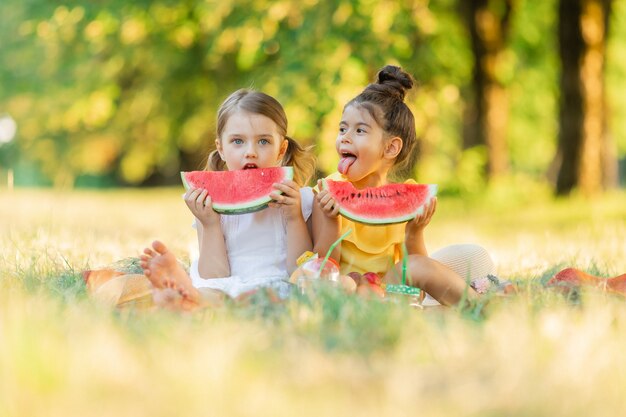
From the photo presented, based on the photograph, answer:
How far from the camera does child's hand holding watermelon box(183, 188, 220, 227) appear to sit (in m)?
4.25

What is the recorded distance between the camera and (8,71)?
17938 mm

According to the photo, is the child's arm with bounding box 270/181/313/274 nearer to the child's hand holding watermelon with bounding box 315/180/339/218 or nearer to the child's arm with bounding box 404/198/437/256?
the child's hand holding watermelon with bounding box 315/180/339/218

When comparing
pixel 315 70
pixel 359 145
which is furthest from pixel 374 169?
pixel 315 70

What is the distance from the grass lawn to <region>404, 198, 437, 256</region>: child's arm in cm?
73

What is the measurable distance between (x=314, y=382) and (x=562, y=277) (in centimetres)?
218

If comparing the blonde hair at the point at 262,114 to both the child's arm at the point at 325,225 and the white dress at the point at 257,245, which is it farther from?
the child's arm at the point at 325,225

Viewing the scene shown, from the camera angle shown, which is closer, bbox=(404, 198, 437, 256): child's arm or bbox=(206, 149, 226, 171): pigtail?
bbox=(404, 198, 437, 256): child's arm

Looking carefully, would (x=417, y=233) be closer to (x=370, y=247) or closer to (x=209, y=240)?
(x=370, y=247)

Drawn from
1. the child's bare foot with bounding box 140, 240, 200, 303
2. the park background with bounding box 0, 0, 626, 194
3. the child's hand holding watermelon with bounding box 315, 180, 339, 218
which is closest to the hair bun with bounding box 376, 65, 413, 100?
the child's hand holding watermelon with bounding box 315, 180, 339, 218

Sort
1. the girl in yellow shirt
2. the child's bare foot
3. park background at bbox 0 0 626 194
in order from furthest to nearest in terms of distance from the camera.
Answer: park background at bbox 0 0 626 194 < the girl in yellow shirt < the child's bare foot

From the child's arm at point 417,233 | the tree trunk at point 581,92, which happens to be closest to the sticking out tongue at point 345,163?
the child's arm at point 417,233

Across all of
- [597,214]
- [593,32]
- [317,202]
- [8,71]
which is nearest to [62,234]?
[317,202]

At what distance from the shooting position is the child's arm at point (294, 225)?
424 centimetres

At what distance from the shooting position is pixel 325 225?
14.2 ft
